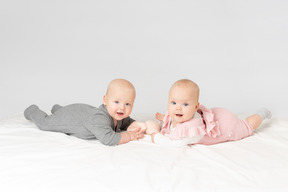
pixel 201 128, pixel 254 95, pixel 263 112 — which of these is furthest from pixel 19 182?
pixel 254 95

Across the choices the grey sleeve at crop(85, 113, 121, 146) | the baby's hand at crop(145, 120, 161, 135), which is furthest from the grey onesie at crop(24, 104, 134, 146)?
the baby's hand at crop(145, 120, 161, 135)

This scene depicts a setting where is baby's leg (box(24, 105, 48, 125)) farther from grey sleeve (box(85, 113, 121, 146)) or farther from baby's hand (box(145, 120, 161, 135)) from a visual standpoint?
baby's hand (box(145, 120, 161, 135))

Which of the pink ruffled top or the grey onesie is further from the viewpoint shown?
the grey onesie

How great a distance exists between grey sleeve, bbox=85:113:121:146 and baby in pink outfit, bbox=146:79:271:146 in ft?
1.05

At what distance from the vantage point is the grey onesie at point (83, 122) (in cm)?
307

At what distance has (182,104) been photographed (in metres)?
2.98

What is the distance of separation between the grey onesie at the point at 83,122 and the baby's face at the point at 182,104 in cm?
47

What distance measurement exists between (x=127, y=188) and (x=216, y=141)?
41.6 inches

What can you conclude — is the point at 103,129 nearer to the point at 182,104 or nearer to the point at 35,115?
the point at 182,104

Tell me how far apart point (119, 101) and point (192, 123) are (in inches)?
23.4

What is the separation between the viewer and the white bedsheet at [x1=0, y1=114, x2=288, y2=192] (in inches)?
91.5

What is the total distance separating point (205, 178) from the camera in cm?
239

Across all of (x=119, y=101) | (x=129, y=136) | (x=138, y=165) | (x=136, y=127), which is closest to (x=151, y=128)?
(x=136, y=127)

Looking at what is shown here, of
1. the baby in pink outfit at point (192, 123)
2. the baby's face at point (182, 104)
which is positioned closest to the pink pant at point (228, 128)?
the baby in pink outfit at point (192, 123)
